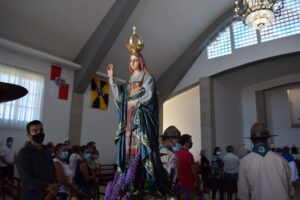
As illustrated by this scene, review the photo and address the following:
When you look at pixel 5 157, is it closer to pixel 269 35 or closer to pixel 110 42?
pixel 110 42

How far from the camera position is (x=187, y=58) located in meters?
11.7

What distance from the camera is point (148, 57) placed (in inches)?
430

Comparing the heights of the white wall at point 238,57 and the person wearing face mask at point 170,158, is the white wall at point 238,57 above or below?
above

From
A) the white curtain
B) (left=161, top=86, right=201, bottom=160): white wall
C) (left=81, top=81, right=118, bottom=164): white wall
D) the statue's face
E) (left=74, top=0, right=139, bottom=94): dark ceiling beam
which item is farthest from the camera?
(left=161, top=86, right=201, bottom=160): white wall

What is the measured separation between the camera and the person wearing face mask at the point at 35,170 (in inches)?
95.7

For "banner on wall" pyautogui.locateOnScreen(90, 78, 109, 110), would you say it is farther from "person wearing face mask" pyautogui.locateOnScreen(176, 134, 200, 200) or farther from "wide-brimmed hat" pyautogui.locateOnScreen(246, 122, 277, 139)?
"wide-brimmed hat" pyautogui.locateOnScreen(246, 122, 277, 139)

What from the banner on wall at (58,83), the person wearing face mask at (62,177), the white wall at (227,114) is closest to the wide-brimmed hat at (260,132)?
the person wearing face mask at (62,177)

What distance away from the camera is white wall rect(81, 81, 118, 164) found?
374 inches

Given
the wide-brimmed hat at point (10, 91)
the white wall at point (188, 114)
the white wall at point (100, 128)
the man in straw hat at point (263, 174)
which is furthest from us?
the white wall at point (188, 114)

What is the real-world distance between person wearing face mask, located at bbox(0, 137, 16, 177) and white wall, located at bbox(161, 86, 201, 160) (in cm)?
889

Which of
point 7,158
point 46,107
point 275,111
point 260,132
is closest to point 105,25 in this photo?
point 46,107

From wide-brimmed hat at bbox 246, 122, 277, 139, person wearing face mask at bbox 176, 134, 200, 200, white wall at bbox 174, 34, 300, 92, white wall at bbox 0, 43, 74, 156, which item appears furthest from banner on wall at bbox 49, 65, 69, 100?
wide-brimmed hat at bbox 246, 122, 277, 139

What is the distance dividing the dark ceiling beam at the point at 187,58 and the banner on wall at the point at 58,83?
455 cm

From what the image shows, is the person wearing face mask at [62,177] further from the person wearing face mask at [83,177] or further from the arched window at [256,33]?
the arched window at [256,33]
